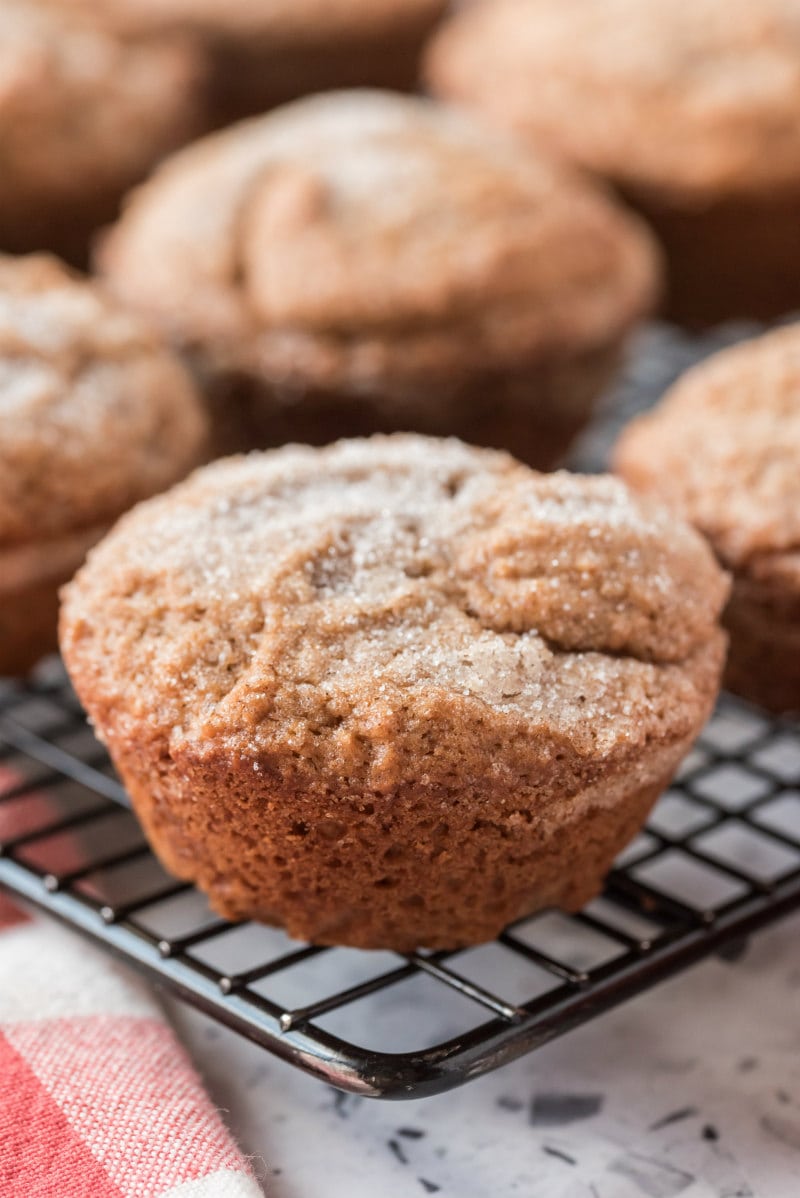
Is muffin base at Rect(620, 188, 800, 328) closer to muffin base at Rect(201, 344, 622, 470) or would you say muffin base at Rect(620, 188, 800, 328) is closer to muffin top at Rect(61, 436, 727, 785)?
muffin base at Rect(201, 344, 622, 470)

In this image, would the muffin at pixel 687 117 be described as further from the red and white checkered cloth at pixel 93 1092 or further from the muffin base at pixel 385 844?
the red and white checkered cloth at pixel 93 1092

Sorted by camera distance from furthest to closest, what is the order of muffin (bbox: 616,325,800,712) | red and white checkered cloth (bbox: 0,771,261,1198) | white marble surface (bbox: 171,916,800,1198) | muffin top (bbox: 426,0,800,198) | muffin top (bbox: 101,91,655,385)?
muffin top (bbox: 426,0,800,198) < muffin top (bbox: 101,91,655,385) < muffin (bbox: 616,325,800,712) < white marble surface (bbox: 171,916,800,1198) < red and white checkered cloth (bbox: 0,771,261,1198)

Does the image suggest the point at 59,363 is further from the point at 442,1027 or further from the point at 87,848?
the point at 442,1027

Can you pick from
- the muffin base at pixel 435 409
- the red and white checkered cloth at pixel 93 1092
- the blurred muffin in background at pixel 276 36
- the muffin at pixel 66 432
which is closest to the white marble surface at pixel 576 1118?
the red and white checkered cloth at pixel 93 1092

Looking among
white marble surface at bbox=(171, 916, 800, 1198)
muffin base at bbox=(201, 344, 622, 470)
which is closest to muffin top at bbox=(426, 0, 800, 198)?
muffin base at bbox=(201, 344, 622, 470)

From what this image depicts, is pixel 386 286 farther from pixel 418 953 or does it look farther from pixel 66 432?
pixel 418 953

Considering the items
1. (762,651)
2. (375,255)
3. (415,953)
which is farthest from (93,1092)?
(375,255)

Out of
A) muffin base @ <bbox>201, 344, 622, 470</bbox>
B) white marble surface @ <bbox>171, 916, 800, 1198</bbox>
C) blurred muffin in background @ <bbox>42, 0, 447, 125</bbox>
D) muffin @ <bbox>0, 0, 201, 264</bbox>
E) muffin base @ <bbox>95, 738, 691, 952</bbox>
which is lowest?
white marble surface @ <bbox>171, 916, 800, 1198</bbox>
